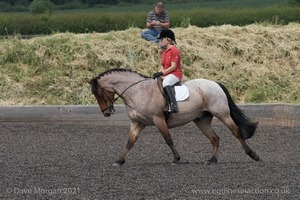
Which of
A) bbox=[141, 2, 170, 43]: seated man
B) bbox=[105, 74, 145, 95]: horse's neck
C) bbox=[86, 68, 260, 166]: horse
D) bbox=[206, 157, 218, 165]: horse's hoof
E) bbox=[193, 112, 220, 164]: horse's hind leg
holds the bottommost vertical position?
bbox=[141, 2, 170, 43]: seated man

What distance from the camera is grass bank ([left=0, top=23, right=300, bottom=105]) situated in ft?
56.4

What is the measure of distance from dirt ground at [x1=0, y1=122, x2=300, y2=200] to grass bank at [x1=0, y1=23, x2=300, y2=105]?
6.27 feet

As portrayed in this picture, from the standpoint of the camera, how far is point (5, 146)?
13.2m

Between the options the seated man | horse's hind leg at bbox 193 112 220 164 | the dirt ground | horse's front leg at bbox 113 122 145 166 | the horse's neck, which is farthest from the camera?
the seated man

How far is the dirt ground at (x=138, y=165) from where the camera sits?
887 cm

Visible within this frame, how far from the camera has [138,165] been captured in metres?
11.1

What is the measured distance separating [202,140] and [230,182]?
4.38 metres

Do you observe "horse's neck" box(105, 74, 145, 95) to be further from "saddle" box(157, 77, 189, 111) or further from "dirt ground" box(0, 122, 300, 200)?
"dirt ground" box(0, 122, 300, 200)

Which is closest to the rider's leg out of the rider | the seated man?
the rider

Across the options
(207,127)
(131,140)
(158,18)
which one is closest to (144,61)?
(158,18)

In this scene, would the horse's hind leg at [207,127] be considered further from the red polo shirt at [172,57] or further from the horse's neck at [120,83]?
the horse's neck at [120,83]

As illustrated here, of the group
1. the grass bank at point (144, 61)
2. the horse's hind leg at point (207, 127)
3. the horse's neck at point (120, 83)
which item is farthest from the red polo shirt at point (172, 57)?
the grass bank at point (144, 61)

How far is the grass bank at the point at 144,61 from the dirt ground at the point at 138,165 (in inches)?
75.2

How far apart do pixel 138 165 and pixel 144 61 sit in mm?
7185
